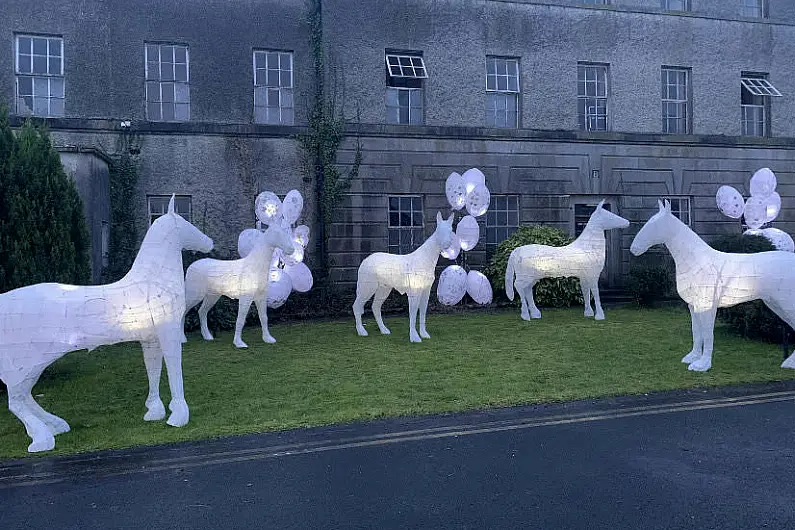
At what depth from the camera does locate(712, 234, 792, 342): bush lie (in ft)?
33.4

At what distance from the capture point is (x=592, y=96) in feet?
60.5

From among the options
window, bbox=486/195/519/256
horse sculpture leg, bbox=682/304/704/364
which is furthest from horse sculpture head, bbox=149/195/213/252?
window, bbox=486/195/519/256

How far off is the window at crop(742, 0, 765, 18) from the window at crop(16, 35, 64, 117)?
1997cm

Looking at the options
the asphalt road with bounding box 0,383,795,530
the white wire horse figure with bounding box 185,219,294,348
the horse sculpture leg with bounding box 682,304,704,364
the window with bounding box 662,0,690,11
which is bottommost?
the asphalt road with bounding box 0,383,795,530

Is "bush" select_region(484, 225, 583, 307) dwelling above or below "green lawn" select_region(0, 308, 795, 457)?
above

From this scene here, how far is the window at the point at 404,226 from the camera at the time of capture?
1719cm

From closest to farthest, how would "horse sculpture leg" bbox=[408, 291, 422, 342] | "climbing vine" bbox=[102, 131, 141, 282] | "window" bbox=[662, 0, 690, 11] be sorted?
"horse sculpture leg" bbox=[408, 291, 422, 342], "climbing vine" bbox=[102, 131, 141, 282], "window" bbox=[662, 0, 690, 11]


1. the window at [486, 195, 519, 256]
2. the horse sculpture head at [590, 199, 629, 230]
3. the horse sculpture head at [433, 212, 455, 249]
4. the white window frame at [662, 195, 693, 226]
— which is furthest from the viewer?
the white window frame at [662, 195, 693, 226]

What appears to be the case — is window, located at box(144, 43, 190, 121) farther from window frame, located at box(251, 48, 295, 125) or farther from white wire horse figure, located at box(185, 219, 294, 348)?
white wire horse figure, located at box(185, 219, 294, 348)

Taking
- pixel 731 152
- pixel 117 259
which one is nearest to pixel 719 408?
pixel 117 259

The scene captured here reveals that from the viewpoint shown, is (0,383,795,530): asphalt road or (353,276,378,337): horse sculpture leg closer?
(0,383,795,530): asphalt road

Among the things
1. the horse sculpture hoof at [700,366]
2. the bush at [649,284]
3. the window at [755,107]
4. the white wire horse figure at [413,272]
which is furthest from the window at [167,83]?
the window at [755,107]

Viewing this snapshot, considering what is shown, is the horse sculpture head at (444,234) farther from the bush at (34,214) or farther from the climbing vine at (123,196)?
the climbing vine at (123,196)

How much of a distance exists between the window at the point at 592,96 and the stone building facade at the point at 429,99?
6cm
